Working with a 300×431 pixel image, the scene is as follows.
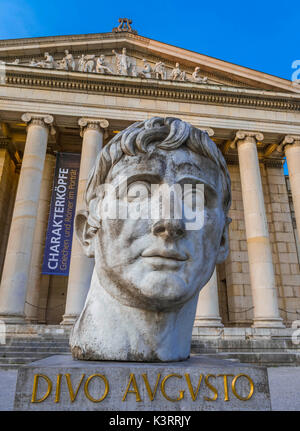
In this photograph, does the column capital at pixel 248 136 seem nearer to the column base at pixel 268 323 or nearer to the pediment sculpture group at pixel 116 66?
the pediment sculpture group at pixel 116 66

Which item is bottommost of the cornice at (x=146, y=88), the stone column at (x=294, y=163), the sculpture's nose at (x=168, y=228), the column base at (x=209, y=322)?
the sculpture's nose at (x=168, y=228)

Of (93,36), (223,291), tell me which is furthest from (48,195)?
(223,291)

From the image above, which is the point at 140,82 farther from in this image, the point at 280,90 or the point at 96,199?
the point at 96,199

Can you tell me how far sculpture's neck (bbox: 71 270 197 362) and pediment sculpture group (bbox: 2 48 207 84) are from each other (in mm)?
18728

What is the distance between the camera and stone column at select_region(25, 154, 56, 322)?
1695cm

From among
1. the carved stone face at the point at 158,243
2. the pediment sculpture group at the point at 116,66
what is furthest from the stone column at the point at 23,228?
the carved stone face at the point at 158,243

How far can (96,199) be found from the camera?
2.93 m

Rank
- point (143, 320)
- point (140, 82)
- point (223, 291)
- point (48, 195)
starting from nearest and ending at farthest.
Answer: point (143, 320), point (140, 82), point (48, 195), point (223, 291)

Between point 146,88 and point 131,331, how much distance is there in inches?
691

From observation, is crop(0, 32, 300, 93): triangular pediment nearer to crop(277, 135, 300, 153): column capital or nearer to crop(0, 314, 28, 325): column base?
crop(277, 135, 300, 153): column capital

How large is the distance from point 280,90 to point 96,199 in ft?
71.2

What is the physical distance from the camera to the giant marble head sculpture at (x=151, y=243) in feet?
7.57

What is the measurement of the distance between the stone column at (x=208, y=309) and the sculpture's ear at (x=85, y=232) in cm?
1245
